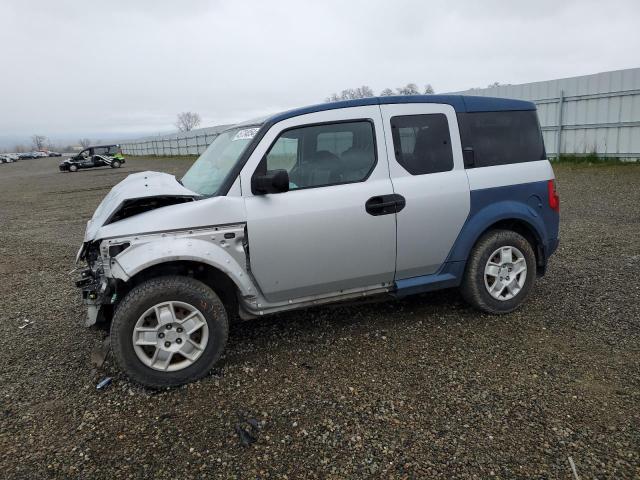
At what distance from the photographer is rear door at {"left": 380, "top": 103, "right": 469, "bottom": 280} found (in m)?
3.82

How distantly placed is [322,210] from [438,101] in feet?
4.98

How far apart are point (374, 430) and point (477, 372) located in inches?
39.8

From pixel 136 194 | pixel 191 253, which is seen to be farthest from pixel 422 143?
pixel 136 194

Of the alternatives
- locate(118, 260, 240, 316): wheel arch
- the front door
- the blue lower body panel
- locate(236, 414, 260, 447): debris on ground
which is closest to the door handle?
the front door

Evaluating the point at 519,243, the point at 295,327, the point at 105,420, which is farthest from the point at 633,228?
the point at 105,420

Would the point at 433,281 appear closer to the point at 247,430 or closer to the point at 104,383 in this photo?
the point at 247,430

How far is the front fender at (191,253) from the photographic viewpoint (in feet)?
10.5

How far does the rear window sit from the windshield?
1896 mm

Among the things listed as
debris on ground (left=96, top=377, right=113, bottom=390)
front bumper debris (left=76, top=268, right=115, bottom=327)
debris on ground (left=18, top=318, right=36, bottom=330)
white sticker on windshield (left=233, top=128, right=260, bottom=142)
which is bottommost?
debris on ground (left=96, top=377, right=113, bottom=390)

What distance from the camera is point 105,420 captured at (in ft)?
9.91

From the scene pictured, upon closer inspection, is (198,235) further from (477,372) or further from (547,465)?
(547,465)

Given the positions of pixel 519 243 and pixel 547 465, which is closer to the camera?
pixel 547 465

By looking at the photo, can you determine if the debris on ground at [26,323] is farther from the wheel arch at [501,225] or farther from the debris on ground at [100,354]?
the wheel arch at [501,225]

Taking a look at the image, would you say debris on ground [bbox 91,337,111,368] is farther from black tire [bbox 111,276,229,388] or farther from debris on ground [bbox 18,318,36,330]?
debris on ground [bbox 18,318,36,330]
